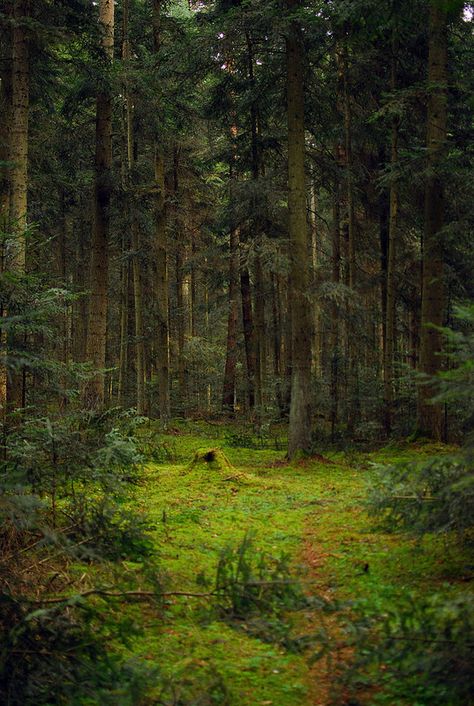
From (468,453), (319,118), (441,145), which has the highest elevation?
(319,118)

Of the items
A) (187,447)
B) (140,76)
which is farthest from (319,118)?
(187,447)

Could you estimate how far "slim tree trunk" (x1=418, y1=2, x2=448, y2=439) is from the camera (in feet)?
41.4

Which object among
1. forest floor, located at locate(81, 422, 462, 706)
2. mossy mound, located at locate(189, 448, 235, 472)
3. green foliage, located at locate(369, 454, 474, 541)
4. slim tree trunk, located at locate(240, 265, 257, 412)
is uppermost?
slim tree trunk, located at locate(240, 265, 257, 412)

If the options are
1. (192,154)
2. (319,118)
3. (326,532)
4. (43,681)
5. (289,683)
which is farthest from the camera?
(192,154)

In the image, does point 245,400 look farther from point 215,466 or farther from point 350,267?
point 215,466

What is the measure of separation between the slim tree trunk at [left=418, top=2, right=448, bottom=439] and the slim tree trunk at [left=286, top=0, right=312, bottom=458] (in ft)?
8.40

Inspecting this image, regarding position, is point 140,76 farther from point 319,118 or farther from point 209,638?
point 209,638

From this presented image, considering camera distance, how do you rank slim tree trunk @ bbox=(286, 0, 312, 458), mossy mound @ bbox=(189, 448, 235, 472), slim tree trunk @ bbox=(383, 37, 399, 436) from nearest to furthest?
mossy mound @ bbox=(189, 448, 235, 472)
slim tree trunk @ bbox=(286, 0, 312, 458)
slim tree trunk @ bbox=(383, 37, 399, 436)

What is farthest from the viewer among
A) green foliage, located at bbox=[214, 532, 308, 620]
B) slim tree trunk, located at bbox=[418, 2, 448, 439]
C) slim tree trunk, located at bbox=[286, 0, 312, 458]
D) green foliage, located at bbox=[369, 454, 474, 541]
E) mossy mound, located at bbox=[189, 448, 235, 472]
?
slim tree trunk, located at bbox=[418, 2, 448, 439]

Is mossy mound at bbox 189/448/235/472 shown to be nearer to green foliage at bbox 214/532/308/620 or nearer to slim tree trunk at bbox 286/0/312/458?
slim tree trunk at bbox 286/0/312/458

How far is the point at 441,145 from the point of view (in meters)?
12.1

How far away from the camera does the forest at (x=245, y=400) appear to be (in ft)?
12.0

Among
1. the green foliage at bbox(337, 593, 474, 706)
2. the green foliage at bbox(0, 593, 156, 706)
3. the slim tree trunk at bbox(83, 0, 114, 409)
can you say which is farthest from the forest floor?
the slim tree trunk at bbox(83, 0, 114, 409)

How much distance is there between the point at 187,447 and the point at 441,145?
9309 millimetres
